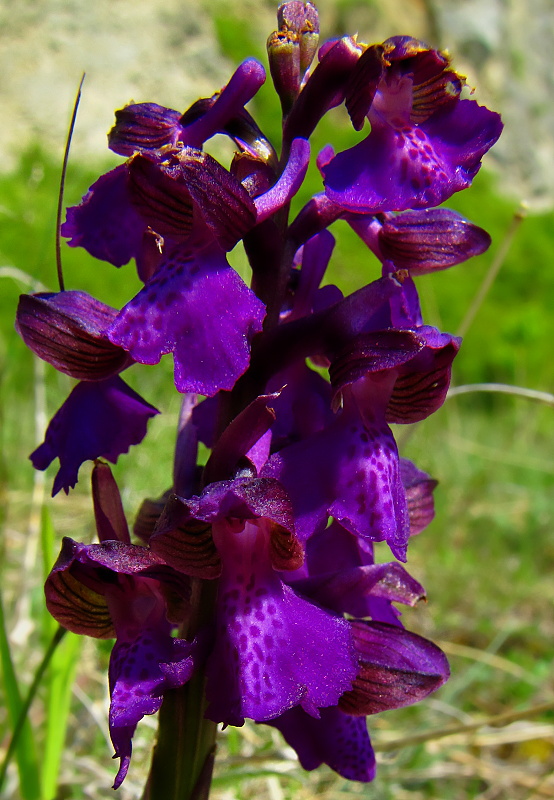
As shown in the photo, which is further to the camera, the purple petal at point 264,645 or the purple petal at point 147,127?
the purple petal at point 147,127

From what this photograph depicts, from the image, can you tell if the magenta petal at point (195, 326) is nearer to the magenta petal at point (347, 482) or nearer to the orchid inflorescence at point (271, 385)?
the orchid inflorescence at point (271, 385)

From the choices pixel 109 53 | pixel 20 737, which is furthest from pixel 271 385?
pixel 109 53

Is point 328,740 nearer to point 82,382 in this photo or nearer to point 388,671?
point 388,671

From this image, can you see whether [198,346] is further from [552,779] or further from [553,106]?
[553,106]

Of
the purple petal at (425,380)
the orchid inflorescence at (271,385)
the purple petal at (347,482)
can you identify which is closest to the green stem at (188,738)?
the orchid inflorescence at (271,385)

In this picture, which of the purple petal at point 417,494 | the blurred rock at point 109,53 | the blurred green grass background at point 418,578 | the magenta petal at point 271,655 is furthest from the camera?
the blurred rock at point 109,53

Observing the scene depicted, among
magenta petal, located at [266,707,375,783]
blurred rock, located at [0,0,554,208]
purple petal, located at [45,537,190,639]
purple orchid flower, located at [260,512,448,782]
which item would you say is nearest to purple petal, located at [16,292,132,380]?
purple petal, located at [45,537,190,639]

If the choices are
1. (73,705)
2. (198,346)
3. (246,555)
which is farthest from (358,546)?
(73,705)

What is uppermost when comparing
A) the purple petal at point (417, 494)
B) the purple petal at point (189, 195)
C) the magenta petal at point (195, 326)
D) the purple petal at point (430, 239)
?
the purple petal at point (430, 239)
